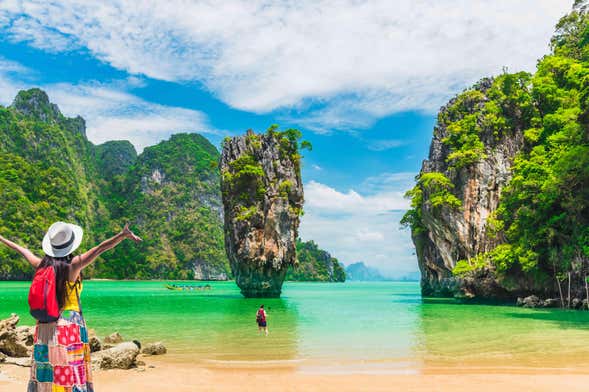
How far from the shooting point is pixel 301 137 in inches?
1585

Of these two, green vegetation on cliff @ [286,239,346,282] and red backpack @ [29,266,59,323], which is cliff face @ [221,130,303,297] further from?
green vegetation on cliff @ [286,239,346,282]

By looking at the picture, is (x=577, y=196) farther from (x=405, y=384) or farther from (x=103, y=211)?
(x=103, y=211)

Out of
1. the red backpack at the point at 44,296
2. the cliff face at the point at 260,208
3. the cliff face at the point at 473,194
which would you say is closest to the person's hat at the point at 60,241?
the red backpack at the point at 44,296

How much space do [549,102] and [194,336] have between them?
2752 cm

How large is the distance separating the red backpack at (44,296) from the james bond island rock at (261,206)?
34.3 metres

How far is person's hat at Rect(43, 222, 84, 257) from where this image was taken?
3779 millimetres

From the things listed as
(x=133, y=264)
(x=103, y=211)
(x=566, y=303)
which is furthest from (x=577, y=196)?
(x=103, y=211)

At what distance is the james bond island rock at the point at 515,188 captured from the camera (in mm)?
24000

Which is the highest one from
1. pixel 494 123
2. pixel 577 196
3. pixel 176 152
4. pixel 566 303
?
pixel 176 152

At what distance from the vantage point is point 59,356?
3771 mm

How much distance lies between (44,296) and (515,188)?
2765 cm

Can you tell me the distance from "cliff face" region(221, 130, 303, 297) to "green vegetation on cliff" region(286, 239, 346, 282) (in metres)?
87.9

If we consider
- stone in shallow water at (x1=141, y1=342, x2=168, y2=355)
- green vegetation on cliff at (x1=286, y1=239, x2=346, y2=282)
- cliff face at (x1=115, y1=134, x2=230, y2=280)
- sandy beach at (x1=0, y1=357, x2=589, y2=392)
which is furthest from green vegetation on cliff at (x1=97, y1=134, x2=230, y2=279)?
sandy beach at (x1=0, y1=357, x2=589, y2=392)

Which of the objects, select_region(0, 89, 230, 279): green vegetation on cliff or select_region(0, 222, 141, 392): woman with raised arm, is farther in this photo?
select_region(0, 89, 230, 279): green vegetation on cliff
